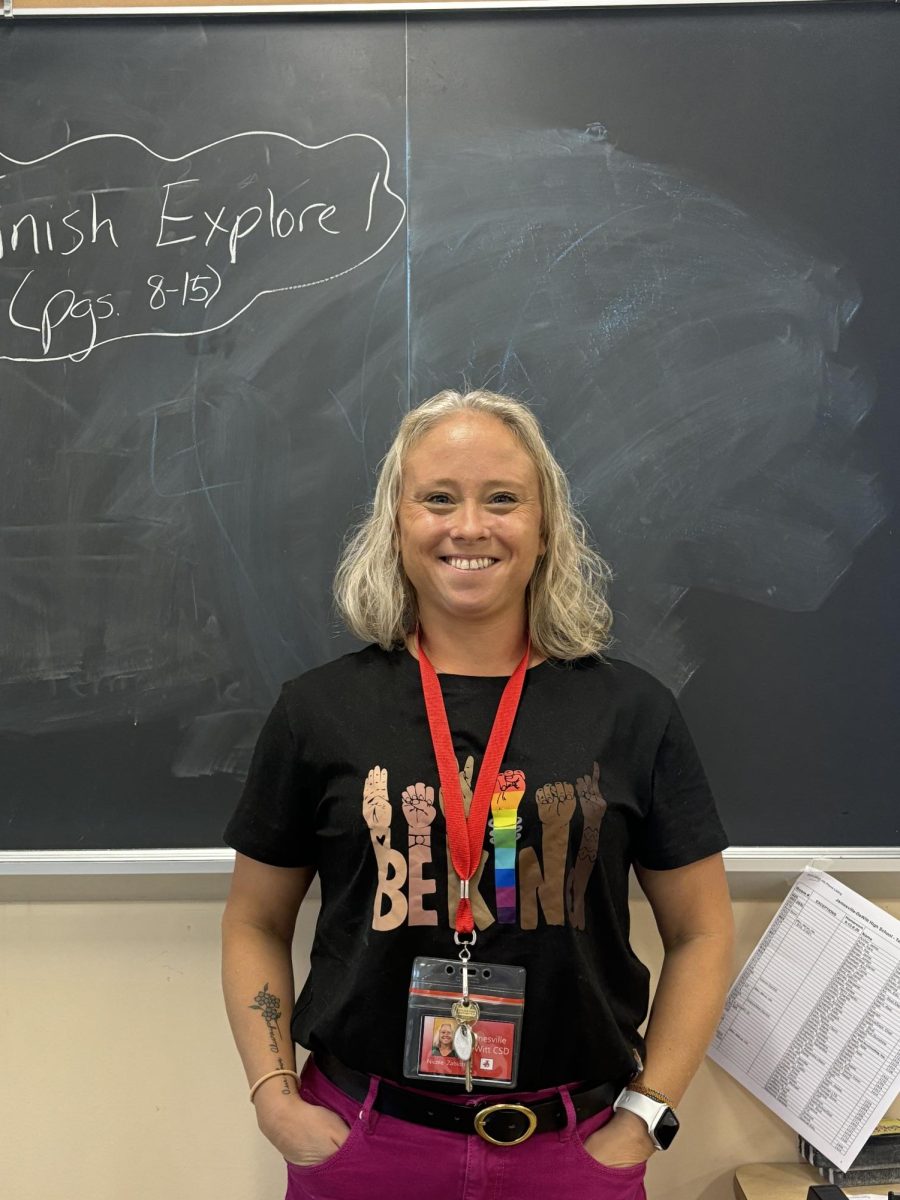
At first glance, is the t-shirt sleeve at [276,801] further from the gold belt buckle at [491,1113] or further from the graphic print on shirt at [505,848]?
the gold belt buckle at [491,1113]

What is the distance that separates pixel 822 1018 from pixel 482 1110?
0.73 metres

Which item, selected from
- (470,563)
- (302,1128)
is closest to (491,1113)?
(302,1128)

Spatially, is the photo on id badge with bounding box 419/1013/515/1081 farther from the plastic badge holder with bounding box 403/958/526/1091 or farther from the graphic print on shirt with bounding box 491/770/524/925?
the graphic print on shirt with bounding box 491/770/524/925

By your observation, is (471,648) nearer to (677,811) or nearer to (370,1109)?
(677,811)

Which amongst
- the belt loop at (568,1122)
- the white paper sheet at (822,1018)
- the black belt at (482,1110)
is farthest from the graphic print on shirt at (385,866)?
the white paper sheet at (822,1018)

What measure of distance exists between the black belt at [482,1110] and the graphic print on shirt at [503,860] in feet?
0.69

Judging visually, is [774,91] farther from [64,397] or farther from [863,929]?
[863,929]

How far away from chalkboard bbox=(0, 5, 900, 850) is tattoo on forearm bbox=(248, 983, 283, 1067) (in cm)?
36

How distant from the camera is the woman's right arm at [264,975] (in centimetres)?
143

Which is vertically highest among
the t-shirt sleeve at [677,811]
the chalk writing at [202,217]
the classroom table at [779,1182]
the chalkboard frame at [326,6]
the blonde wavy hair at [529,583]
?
the chalkboard frame at [326,6]

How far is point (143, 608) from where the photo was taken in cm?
174

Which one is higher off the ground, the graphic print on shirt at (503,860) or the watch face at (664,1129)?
the graphic print on shirt at (503,860)

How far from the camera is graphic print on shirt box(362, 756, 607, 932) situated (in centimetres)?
134

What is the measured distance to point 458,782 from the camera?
1356mm
